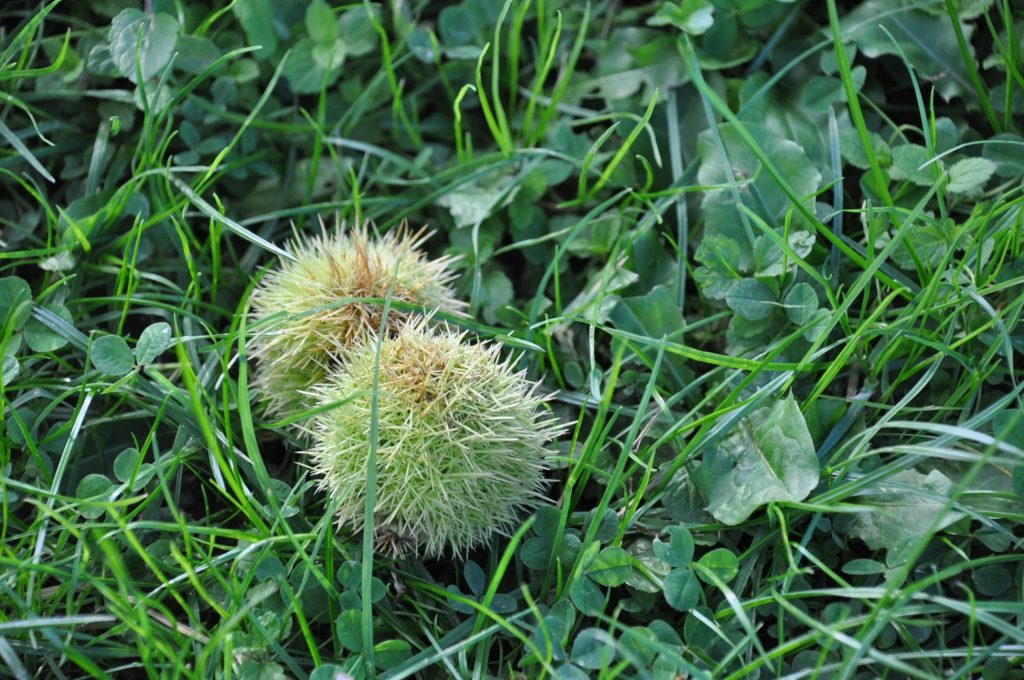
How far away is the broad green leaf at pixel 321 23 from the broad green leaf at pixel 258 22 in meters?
0.08

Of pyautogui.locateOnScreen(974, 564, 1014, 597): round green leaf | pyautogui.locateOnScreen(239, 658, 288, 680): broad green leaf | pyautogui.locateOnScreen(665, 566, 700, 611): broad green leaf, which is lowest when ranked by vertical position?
pyautogui.locateOnScreen(974, 564, 1014, 597): round green leaf

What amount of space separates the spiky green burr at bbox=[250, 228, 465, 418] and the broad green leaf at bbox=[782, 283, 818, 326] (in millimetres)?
590

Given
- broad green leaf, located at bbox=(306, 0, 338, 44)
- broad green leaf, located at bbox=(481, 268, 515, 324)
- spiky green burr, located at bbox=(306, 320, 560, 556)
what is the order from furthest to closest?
broad green leaf, located at bbox=(306, 0, 338, 44) < broad green leaf, located at bbox=(481, 268, 515, 324) < spiky green burr, located at bbox=(306, 320, 560, 556)

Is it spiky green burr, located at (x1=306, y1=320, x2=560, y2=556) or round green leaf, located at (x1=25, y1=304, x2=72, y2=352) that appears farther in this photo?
round green leaf, located at (x1=25, y1=304, x2=72, y2=352)

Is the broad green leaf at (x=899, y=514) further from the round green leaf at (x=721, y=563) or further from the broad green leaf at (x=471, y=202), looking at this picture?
the broad green leaf at (x=471, y=202)

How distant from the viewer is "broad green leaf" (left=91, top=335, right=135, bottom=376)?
123 cm


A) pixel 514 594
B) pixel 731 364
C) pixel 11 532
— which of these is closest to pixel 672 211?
pixel 731 364

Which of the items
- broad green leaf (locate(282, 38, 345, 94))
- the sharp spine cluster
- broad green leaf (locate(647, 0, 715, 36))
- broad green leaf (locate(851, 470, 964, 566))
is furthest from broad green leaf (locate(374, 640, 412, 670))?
broad green leaf (locate(647, 0, 715, 36))

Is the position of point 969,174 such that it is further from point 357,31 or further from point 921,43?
point 357,31

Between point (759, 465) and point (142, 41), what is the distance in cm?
136

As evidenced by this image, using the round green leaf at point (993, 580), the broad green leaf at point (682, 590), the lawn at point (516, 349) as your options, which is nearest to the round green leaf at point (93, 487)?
the lawn at point (516, 349)

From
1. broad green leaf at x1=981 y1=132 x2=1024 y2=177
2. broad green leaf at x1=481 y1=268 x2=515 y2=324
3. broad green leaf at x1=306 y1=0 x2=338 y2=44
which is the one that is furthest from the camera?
broad green leaf at x1=306 y1=0 x2=338 y2=44

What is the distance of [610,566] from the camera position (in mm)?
1160

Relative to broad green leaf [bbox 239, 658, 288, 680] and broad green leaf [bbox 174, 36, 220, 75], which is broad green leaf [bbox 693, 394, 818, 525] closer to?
broad green leaf [bbox 239, 658, 288, 680]
